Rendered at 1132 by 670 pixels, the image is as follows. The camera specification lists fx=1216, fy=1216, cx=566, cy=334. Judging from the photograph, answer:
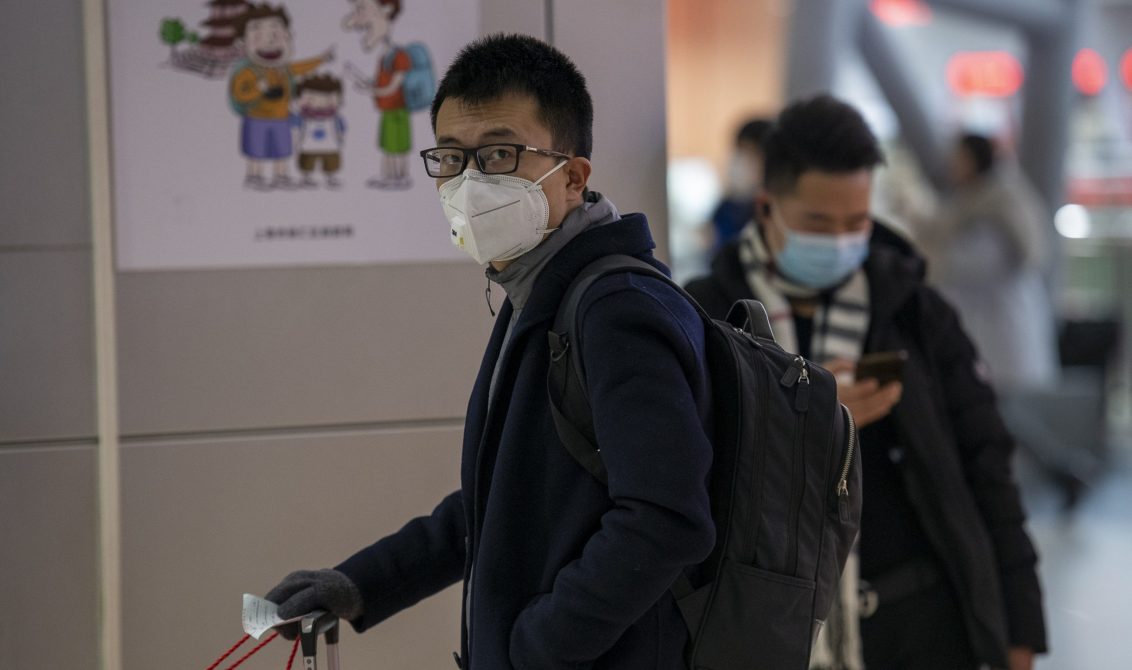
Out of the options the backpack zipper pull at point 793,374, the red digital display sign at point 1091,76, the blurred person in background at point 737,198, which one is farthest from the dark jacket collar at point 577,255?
the red digital display sign at point 1091,76

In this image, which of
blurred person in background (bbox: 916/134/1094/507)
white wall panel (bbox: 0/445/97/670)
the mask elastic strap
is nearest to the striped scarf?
the mask elastic strap

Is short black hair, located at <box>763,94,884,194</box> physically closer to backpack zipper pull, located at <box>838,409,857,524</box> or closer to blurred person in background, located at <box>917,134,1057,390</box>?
backpack zipper pull, located at <box>838,409,857,524</box>

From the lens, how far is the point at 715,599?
1.63 meters

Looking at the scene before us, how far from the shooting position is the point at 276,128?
2.69 m

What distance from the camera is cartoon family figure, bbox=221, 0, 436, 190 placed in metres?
2.68

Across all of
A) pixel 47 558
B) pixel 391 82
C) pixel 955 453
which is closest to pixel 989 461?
pixel 955 453

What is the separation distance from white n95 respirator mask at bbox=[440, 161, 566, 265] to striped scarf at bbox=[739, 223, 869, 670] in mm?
1051

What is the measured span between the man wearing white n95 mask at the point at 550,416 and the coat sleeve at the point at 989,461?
3.72 feet

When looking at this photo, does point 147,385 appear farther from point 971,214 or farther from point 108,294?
point 971,214

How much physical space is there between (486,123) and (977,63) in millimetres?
12989

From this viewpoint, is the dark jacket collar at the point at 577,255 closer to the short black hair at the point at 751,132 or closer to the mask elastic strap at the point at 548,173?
the mask elastic strap at the point at 548,173

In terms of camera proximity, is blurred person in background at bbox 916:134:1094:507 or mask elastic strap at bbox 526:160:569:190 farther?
blurred person in background at bbox 916:134:1094:507

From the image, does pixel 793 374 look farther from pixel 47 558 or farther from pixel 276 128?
pixel 47 558

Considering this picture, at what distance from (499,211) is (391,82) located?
1.17 metres
